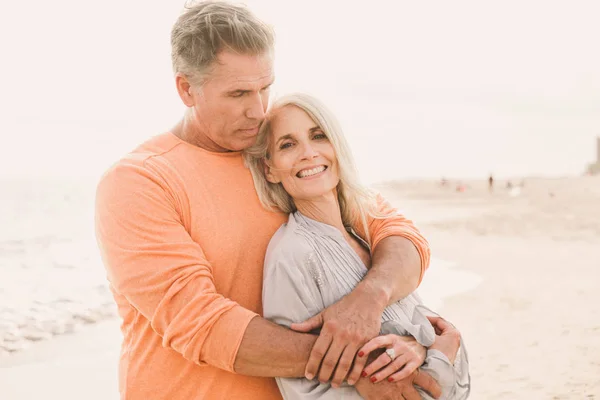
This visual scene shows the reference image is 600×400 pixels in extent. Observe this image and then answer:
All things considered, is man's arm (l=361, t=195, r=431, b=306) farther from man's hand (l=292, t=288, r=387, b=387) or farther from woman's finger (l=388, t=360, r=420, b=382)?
woman's finger (l=388, t=360, r=420, b=382)

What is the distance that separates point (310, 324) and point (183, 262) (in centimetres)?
48

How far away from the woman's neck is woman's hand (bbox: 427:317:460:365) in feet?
1.89

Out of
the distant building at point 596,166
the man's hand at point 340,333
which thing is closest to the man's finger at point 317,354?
the man's hand at point 340,333

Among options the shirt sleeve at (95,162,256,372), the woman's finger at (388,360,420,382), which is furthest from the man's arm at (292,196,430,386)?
the shirt sleeve at (95,162,256,372)

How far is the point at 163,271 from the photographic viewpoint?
2.04 m

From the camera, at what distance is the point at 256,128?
98.1 inches

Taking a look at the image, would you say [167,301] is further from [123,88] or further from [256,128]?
[123,88]

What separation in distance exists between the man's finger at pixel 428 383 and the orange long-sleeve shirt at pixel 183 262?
1.84 feet

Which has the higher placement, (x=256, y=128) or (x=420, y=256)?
(x=256, y=128)

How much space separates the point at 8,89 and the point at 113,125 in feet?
32.3

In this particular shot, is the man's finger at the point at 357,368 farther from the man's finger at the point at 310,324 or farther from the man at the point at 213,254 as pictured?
the man's finger at the point at 310,324

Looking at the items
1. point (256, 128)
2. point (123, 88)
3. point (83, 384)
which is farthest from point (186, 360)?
point (123, 88)

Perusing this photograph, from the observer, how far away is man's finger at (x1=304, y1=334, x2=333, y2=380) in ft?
6.73

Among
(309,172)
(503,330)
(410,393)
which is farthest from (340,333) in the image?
(503,330)
